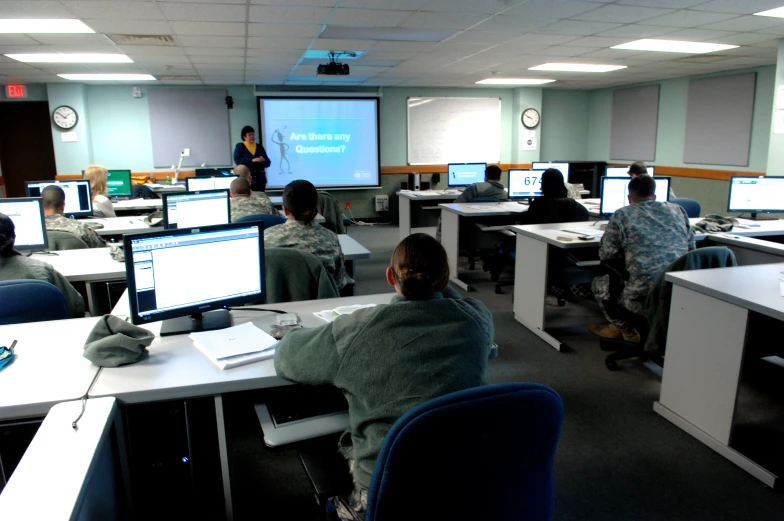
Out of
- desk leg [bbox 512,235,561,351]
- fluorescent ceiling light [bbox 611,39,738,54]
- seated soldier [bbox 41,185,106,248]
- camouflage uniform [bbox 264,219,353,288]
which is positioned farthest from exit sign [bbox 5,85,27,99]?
fluorescent ceiling light [bbox 611,39,738,54]

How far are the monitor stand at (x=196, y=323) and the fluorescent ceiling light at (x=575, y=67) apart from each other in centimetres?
633

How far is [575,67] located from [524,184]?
2.29 m

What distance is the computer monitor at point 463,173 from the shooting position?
24.9ft

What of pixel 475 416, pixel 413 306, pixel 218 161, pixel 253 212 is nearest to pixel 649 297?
pixel 413 306

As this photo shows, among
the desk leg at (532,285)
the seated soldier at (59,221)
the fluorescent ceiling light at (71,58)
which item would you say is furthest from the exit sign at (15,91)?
the desk leg at (532,285)

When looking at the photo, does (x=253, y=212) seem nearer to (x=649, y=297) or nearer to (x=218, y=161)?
(x=649, y=297)

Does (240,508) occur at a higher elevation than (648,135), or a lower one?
lower

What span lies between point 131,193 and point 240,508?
18.5 feet

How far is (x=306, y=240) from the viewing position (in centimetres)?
278

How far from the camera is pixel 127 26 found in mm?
4578

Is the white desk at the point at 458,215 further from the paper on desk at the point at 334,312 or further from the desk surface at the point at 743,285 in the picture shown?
the paper on desk at the point at 334,312

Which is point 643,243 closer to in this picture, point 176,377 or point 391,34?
point 176,377

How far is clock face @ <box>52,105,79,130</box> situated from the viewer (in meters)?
8.21

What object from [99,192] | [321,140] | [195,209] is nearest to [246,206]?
[195,209]
